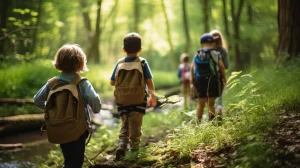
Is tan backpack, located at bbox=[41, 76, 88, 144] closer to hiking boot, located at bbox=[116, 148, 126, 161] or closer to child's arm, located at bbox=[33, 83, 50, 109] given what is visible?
child's arm, located at bbox=[33, 83, 50, 109]

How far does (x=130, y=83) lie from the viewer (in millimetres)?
5039

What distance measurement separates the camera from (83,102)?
12.8 feet

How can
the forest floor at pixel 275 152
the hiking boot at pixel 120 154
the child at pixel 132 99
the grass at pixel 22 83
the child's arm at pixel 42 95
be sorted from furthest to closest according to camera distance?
the grass at pixel 22 83
the child at pixel 132 99
the hiking boot at pixel 120 154
the child's arm at pixel 42 95
the forest floor at pixel 275 152

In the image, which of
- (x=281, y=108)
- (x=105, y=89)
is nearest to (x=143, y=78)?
(x=281, y=108)

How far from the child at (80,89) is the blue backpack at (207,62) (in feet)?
9.47

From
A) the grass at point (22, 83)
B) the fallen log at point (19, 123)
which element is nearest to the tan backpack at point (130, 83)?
the fallen log at point (19, 123)

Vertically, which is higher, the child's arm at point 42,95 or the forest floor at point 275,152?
the child's arm at point 42,95

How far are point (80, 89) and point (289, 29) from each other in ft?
18.7

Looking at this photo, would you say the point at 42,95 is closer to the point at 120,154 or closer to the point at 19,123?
the point at 120,154

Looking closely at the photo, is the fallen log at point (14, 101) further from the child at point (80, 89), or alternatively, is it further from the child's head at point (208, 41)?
the child's head at point (208, 41)

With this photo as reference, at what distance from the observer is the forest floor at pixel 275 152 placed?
10.6ft

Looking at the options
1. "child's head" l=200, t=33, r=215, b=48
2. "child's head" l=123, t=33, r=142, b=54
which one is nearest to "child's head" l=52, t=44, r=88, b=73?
"child's head" l=123, t=33, r=142, b=54

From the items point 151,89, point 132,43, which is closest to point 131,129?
point 151,89

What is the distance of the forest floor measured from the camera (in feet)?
10.6
